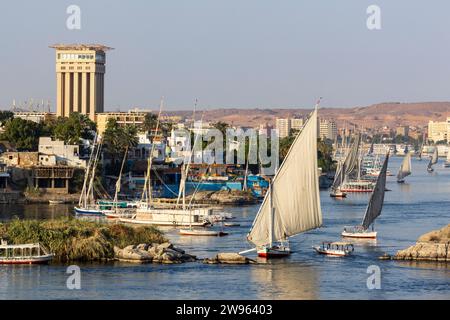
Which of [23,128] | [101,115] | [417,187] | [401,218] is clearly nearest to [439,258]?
[401,218]

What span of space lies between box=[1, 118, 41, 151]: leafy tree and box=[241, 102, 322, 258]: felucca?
128 feet

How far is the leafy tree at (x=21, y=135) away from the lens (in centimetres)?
7344

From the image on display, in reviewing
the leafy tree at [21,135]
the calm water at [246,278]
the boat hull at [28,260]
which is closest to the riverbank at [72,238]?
the boat hull at [28,260]

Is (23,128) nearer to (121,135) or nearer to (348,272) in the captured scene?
(121,135)

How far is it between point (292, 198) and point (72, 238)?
6.66 m

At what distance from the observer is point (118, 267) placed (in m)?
33.9

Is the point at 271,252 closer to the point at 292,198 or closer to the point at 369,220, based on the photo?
the point at 292,198

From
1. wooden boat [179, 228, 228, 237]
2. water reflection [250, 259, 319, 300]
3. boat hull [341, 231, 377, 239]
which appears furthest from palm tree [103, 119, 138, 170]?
water reflection [250, 259, 319, 300]

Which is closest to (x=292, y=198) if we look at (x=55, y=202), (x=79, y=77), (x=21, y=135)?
(x=55, y=202)

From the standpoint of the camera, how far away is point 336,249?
1497 inches

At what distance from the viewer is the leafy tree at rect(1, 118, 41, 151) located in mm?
73438

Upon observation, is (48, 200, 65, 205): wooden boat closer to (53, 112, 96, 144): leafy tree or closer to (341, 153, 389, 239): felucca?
(53, 112, 96, 144): leafy tree

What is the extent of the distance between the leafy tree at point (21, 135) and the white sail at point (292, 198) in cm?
3905
